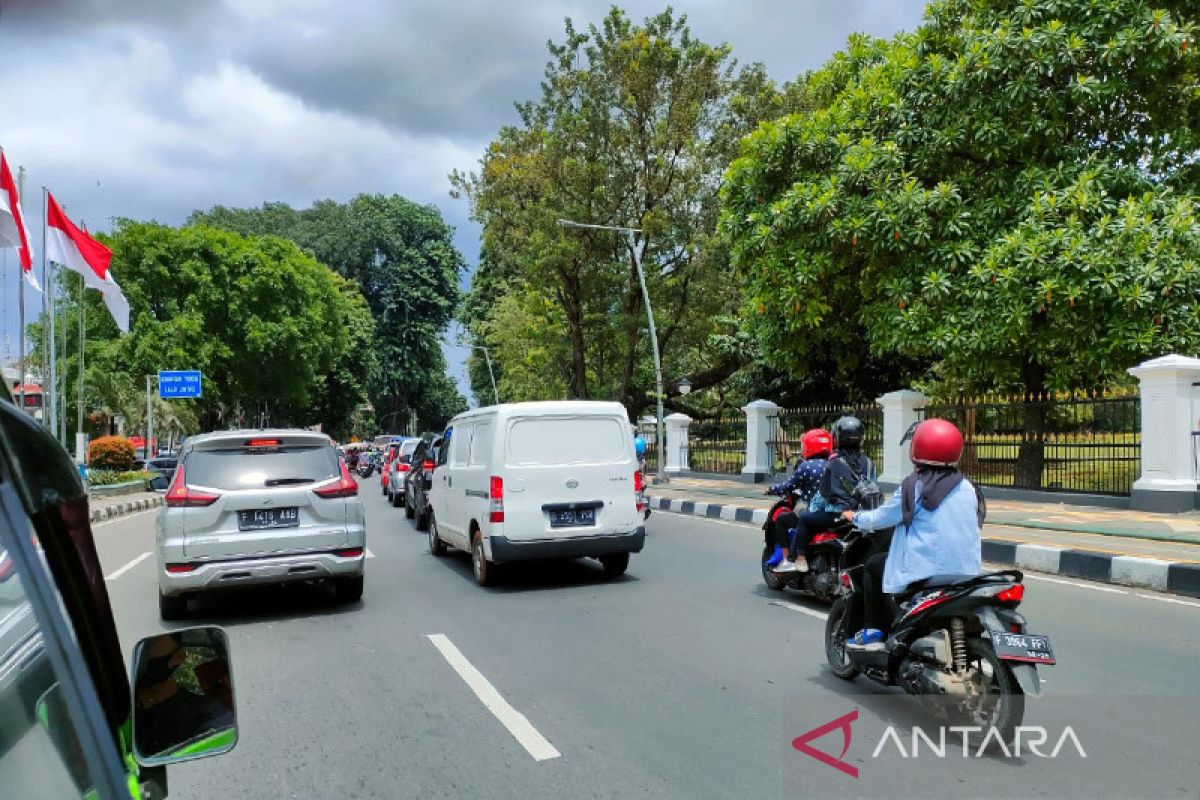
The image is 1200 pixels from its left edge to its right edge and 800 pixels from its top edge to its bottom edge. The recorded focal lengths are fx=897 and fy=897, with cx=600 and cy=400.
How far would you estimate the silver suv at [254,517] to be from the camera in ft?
24.5

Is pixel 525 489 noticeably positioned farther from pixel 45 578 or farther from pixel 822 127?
pixel 822 127

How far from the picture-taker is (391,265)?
6162cm

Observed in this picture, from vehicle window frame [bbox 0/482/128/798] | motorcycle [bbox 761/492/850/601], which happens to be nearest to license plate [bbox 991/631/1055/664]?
motorcycle [bbox 761/492/850/601]

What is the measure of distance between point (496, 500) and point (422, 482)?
22.0 ft

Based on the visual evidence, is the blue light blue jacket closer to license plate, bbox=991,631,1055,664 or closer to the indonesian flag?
license plate, bbox=991,631,1055,664

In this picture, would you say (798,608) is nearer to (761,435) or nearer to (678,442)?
(761,435)

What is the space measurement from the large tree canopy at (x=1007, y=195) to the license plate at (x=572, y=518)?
926 cm

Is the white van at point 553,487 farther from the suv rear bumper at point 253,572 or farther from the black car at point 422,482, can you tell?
the black car at point 422,482

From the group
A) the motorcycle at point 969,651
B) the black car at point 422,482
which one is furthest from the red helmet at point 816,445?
the black car at point 422,482

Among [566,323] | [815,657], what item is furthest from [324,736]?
[566,323]

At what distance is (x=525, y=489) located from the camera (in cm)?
A: 892

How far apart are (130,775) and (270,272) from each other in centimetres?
4358

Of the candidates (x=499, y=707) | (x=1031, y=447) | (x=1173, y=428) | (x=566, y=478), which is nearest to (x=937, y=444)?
(x=499, y=707)

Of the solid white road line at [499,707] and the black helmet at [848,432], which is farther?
the black helmet at [848,432]
